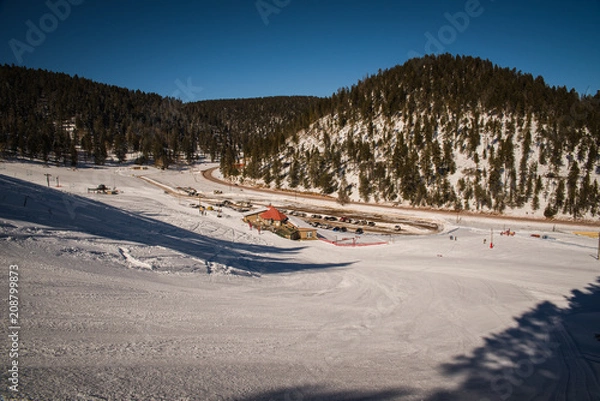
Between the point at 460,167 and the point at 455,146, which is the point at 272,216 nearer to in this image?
the point at 460,167

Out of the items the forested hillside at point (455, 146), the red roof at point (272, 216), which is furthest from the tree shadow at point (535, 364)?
the forested hillside at point (455, 146)

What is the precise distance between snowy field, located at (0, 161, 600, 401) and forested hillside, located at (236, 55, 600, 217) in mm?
48908

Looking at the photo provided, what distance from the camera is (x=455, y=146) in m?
74.1

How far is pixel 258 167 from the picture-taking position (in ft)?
302

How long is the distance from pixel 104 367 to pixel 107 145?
5706 inches

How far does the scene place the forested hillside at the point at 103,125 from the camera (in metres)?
100

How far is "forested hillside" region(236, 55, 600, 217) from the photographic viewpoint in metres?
59.8

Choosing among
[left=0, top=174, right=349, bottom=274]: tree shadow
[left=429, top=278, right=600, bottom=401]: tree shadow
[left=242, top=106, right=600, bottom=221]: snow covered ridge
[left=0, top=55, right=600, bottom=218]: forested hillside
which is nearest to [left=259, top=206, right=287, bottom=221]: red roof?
[left=0, top=174, right=349, bottom=274]: tree shadow

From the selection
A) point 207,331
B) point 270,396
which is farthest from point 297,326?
point 270,396

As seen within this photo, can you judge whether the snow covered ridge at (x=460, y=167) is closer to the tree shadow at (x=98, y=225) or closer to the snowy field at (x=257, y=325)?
the snowy field at (x=257, y=325)

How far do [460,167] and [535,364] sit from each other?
69.3 metres

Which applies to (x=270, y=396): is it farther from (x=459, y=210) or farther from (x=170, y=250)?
(x=459, y=210)

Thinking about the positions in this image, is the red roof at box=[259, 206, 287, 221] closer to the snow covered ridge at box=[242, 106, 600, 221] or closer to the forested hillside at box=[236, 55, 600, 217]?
the forested hillside at box=[236, 55, 600, 217]

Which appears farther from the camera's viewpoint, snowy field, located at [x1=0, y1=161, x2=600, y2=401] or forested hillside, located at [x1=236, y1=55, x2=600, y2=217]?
forested hillside, located at [x1=236, y1=55, x2=600, y2=217]
